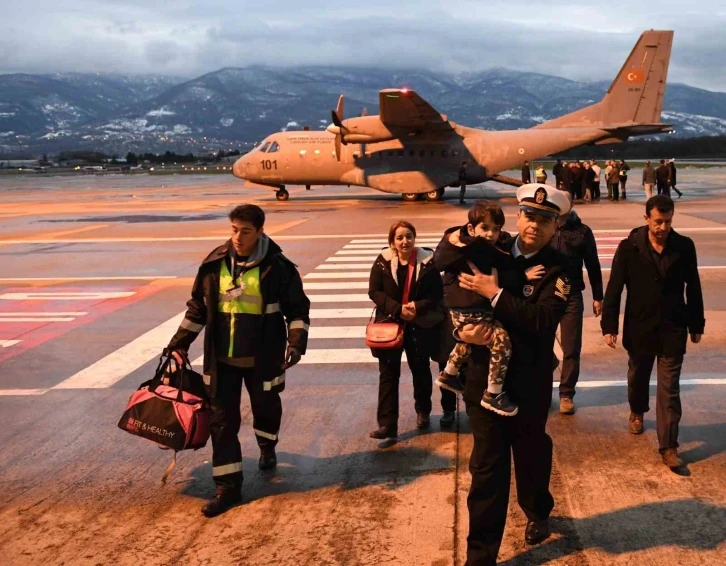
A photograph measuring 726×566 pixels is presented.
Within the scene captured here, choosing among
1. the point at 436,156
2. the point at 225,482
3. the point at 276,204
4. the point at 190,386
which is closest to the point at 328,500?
the point at 225,482

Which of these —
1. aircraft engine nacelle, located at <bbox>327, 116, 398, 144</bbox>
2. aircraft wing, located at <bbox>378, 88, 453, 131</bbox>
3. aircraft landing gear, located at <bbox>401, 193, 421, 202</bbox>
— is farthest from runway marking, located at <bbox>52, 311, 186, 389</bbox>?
aircraft landing gear, located at <bbox>401, 193, 421, 202</bbox>

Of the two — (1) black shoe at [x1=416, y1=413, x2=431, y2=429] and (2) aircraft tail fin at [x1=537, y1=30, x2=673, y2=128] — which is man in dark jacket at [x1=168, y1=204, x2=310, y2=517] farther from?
(2) aircraft tail fin at [x1=537, y1=30, x2=673, y2=128]

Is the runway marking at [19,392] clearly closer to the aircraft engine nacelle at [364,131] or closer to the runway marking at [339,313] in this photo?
the runway marking at [339,313]

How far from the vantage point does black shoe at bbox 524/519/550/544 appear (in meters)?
4.36

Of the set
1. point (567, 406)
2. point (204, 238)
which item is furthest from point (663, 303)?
point (204, 238)

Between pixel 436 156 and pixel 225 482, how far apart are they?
25057 mm

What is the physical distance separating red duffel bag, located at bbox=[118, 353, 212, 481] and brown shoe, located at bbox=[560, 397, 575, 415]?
319 centimetres

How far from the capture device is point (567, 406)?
6582 millimetres

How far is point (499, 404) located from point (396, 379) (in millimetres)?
2105

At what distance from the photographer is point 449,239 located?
4.04m

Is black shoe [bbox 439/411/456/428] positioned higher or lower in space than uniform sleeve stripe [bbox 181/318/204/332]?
lower

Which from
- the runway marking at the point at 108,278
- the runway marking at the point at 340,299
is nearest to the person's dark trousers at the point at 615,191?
the runway marking at the point at 340,299

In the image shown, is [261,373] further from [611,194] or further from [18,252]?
[611,194]

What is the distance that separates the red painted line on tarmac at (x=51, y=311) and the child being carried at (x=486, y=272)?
22.0 feet
